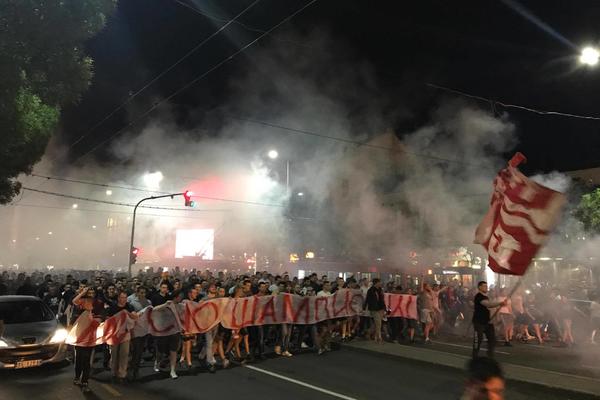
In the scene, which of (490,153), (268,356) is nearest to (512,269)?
(268,356)

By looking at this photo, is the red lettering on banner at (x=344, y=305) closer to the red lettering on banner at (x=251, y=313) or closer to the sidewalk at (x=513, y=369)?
the sidewalk at (x=513, y=369)

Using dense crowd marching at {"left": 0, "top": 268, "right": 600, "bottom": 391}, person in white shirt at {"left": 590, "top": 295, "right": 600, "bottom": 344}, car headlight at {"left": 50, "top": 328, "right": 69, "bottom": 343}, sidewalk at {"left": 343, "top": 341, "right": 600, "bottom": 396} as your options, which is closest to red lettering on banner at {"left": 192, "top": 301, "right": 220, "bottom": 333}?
dense crowd marching at {"left": 0, "top": 268, "right": 600, "bottom": 391}

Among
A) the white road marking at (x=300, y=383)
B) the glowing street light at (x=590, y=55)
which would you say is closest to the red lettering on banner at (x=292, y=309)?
the white road marking at (x=300, y=383)

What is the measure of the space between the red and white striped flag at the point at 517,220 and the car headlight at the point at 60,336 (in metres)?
6.11

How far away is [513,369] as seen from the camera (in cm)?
706

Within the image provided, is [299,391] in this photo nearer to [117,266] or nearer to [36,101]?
[36,101]

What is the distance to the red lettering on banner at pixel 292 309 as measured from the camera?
8700 millimetres

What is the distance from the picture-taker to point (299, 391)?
19.7 feet

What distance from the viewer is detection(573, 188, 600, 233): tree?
44.7ft

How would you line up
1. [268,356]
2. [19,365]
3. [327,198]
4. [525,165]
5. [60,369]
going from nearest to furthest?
[19,365], [60,369], [268,356], [525,165], [327,198]

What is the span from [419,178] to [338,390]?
10912 millimetres

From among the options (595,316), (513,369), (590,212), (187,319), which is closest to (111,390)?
(187,319)

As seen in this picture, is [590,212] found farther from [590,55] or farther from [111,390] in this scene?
[111,390]

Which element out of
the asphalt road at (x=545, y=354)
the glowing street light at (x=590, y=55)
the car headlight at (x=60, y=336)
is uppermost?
the glowing street light at (x=590, y=55)
